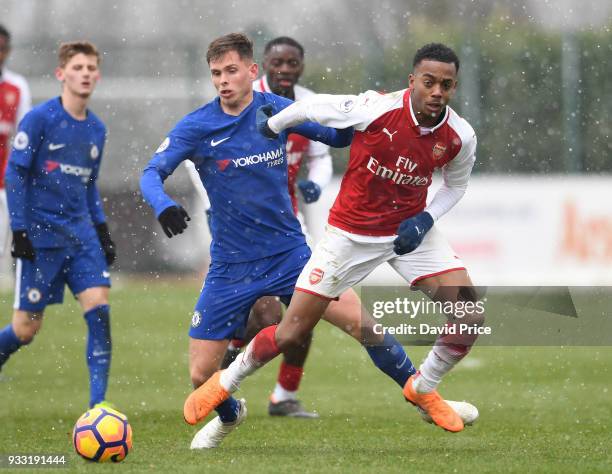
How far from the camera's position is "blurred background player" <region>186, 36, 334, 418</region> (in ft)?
26.8

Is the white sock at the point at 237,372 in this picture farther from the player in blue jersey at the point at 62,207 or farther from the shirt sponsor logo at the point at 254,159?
the player in blue jersey at the point at 62,207

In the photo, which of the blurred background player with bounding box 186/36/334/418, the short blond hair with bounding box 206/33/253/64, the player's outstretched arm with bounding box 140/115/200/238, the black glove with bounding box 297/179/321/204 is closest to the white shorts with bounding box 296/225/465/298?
the player's outstretched arm with bounding box 140/115/200/238

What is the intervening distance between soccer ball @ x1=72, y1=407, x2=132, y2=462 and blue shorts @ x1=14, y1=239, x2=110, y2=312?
1815mm

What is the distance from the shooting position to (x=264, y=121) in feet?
21.6

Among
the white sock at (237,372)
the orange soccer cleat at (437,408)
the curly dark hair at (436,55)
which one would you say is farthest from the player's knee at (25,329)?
the curly dark hair at (436,55)

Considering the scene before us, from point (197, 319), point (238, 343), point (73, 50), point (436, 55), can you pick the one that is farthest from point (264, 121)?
point (238, 343)

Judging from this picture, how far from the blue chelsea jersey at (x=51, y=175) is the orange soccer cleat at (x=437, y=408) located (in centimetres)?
239

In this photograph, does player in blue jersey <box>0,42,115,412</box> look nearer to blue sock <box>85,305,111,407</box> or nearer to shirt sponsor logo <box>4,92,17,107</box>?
blue sock <box>85,305,111,407</box>

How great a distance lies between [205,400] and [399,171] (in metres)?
1.51

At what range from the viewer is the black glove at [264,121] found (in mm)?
6590

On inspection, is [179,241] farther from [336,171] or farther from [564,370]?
[564,370]

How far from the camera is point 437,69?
6.39 meters

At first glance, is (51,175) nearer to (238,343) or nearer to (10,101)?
(238,343)

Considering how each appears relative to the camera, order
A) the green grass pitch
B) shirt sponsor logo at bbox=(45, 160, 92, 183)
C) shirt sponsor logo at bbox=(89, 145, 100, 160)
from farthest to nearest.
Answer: shirt sponsor logo at bbox=(89, 145, 100, 160) → shirt sponsor logo at bbox=(45, 160, 92, 183) → the green grass pitch
